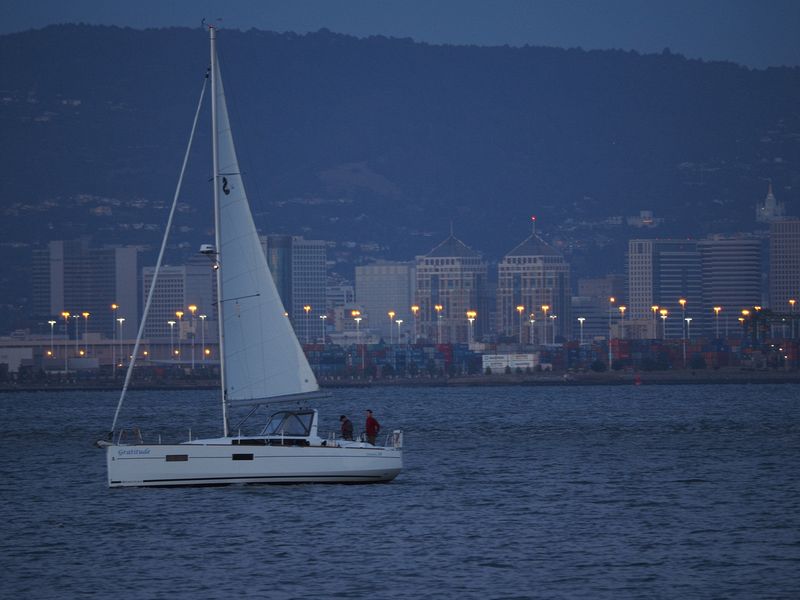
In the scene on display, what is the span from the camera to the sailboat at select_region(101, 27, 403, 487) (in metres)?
52.1

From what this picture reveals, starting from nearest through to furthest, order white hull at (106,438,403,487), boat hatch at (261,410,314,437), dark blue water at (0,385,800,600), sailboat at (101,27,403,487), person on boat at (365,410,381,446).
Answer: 1. dark blue water at (0,385,800,600)
2. white hull at (106,438,403,487)
3. sailboat at (101,27,403,487)
4. boat hatch at (261,410,314,437)
5. person on boat at (365,410,381,446)

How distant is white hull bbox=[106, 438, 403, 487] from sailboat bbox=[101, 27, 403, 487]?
3 cm

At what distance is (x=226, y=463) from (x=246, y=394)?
2.20 meters

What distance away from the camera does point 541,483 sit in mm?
63125

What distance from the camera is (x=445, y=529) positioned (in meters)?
48.6

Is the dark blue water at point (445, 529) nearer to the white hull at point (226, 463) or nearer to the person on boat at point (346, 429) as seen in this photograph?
the white hull at point (226, 463)

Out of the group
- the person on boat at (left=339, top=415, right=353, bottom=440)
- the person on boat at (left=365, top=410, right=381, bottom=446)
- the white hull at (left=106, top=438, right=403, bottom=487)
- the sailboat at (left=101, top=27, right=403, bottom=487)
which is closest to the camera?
the white hull at (left=106, top=438, right=403, bottom=487)

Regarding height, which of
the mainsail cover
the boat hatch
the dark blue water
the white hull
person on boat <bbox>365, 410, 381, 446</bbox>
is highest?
the mainsail cover

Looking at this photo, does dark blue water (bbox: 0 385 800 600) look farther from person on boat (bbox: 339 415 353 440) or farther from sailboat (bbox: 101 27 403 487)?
person on boat (bbox: 339 415 353 440)

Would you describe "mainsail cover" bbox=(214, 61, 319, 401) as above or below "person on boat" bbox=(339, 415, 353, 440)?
above

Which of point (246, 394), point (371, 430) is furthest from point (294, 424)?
point (371, 430)

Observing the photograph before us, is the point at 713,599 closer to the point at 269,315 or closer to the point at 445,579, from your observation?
the point at 445,579

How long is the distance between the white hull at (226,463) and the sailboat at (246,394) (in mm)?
29

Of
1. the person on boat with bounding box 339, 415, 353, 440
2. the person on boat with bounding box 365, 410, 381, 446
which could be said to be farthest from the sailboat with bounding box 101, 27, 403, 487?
the person on boat with bounding box 365, 410, 381, 446
